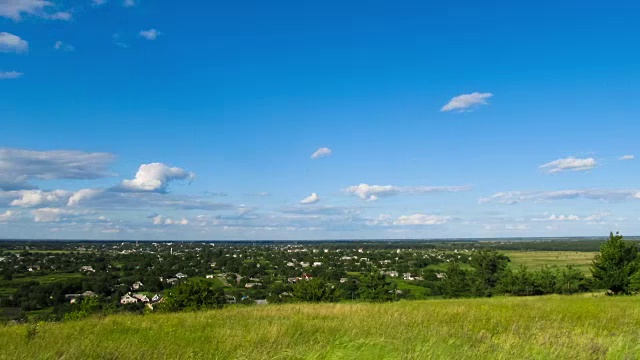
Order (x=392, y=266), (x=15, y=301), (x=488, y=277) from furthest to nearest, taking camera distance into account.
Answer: (x=392, y=266) → (x=488, y=277) → (x=15, y=301)

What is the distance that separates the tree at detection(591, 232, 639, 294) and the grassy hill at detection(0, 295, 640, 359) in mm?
27248

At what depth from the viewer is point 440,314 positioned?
40.5 feet

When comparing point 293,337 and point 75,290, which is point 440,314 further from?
point 75,290

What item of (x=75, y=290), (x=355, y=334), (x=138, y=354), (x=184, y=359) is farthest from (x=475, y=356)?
(x=75, y=290)

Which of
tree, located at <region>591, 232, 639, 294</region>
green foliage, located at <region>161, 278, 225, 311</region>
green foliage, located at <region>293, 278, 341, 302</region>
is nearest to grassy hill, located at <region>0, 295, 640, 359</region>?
green foliage, located at <region>161, 278, 225, 311</region>

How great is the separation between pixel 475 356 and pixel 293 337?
11.6 ft

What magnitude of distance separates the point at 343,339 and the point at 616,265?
37220 millimetres

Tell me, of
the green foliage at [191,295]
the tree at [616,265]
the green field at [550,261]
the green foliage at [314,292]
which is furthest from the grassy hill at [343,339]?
the green field at [550,261]

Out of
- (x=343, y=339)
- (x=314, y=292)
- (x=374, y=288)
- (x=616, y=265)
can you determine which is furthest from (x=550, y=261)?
(x=343, y=339)

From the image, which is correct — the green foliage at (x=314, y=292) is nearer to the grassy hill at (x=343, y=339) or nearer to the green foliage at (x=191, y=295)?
the green foliage at (x=191, y=295)

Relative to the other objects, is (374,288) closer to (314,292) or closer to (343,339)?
(314,292)

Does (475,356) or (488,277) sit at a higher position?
(475,356)

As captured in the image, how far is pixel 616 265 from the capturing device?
35938 mm

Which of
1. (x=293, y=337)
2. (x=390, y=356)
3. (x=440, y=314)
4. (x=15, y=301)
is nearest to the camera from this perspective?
(x=390, y=356)
